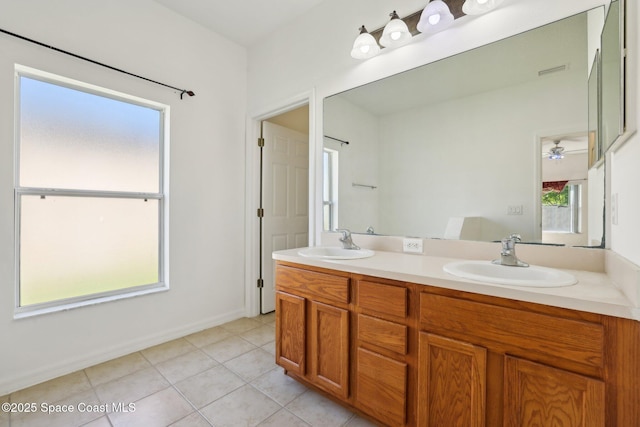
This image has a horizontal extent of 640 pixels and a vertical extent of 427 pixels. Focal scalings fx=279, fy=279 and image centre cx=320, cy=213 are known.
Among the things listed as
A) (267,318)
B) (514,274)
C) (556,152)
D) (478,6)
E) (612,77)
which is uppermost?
(478,6)

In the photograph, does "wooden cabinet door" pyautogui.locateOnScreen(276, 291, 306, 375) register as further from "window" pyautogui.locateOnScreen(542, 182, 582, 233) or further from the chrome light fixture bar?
the chrome light fixture bar

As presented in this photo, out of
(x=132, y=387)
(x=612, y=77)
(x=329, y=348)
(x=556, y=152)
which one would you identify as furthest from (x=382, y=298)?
(x=132, y=387)

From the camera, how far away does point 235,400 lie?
1.63 m

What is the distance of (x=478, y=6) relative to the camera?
1.49m

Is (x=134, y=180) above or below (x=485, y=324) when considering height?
above

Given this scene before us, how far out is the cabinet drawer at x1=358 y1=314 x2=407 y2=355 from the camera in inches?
49.3

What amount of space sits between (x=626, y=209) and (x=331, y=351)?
1.38 meters

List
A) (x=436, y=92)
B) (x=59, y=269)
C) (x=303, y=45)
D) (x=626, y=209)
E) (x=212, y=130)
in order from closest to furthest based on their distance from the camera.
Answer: (x=626, y=209), (x=436, y=92), (x=59, y=269), (x=303, y=45), (x=212, y=130)

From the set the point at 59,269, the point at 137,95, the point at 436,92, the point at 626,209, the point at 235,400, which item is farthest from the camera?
the point at 137,95

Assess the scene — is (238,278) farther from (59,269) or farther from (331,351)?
(331,351)

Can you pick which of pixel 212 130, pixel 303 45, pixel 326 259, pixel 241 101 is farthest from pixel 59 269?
pixel 303 45

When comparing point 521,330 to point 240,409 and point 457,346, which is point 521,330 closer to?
point 457,346

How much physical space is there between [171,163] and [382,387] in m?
2.33

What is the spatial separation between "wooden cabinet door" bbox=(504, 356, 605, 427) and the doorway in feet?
7.86
